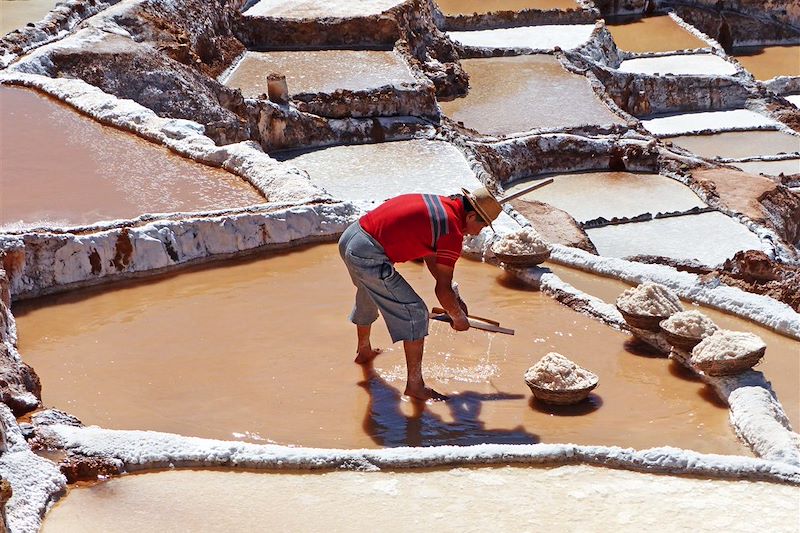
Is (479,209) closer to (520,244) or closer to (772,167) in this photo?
(520,244)

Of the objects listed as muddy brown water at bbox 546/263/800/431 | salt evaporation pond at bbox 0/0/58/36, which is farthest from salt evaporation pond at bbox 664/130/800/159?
muddy brown water at bbox 546/263/800/431

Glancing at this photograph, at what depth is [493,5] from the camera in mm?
21844

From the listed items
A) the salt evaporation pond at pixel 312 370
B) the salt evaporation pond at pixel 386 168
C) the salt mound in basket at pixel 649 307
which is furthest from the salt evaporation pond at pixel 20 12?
the salt mound in basket at pixel 649 307

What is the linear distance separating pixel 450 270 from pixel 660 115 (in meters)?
15.5

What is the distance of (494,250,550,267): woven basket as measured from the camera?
23.6 ft

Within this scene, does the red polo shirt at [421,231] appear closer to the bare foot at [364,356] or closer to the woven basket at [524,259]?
the bare foot at [364,356]

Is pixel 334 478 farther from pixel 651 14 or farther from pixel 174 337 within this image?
pixel 651 14

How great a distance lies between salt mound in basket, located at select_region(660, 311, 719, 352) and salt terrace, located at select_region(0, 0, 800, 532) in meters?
0.05

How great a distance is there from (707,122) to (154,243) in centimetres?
Answer: 1425

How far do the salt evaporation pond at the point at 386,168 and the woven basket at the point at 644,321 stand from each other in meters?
4.77

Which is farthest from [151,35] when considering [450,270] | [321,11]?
[450,270]

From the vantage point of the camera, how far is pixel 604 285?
24.1 feet

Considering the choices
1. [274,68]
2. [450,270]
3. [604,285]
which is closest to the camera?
[450,270]

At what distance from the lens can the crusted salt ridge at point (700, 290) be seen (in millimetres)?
6656
